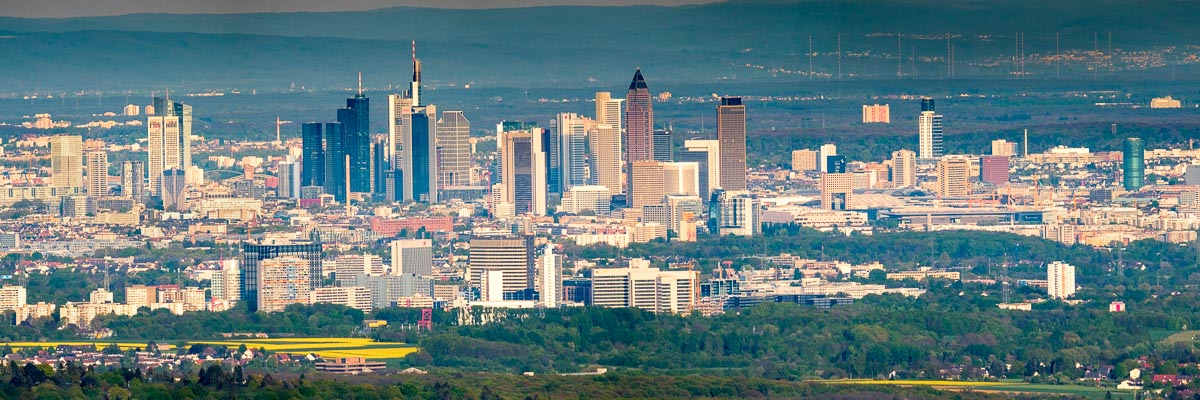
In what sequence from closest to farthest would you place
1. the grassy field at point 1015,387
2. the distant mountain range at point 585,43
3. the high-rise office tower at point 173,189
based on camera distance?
the grassy field at point 1015,387
the high-rise office tower at point 173,189
the distant mountain range at point 585,43

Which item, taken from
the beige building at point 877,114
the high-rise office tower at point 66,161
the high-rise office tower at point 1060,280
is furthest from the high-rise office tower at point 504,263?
the beige building at point 877,114

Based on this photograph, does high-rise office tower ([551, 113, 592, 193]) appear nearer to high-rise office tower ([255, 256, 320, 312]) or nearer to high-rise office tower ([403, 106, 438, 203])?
high-rise office tower ([403, 106, 438, 203])

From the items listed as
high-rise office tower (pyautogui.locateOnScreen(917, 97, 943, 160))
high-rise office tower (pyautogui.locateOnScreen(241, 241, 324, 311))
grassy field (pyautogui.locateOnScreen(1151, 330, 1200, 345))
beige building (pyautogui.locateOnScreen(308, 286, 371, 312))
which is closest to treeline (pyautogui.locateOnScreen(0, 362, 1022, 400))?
grassy field (pyautogui.locateOnScreen(1151, 330, 1200, 345))

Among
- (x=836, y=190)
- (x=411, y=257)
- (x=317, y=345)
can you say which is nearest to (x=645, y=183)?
(x=836, y=190)

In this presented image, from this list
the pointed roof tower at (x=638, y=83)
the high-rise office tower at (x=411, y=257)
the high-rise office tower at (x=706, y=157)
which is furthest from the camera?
the pointed roof tower at (x=638, y=83)

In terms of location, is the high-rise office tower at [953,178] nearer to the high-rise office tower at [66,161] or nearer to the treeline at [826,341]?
the high-rise office tower at [66,161]

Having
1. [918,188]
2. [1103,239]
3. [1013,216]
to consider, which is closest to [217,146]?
[918,188]

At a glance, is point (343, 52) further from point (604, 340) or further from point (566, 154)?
point (604, 340)
